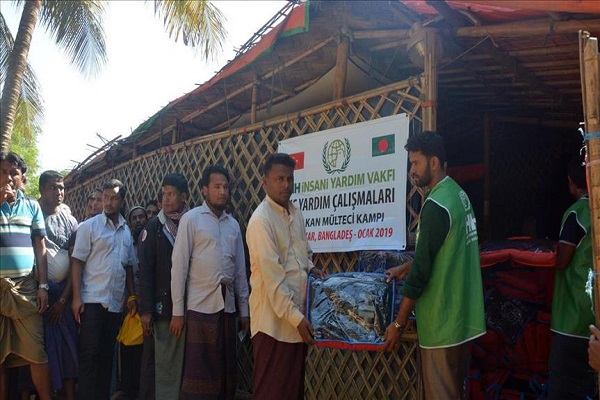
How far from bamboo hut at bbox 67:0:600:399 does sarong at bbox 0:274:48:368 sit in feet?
6.53

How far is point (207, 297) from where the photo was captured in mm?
3967

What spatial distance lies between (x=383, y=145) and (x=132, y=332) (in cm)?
265

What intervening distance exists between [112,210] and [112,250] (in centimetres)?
32

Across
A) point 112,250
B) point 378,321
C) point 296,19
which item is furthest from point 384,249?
point 112,250

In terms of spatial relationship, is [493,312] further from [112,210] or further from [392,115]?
[112,210]

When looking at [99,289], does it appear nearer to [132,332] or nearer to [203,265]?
[132,332]

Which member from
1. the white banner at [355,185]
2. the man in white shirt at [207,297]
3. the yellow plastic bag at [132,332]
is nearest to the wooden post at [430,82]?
the white banner at [355,185]

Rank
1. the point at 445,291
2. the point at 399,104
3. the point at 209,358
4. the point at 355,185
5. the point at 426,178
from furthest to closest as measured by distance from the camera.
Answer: the point at 355,185, the point at 399,104, the point at 209,358, the point at 426,178, the point at 445,291

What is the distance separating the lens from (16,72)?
9586 millimetres

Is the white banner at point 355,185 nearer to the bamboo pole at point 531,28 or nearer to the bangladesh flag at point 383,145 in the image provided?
the bangladesh flag at point 383,145

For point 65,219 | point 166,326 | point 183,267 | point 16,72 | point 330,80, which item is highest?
point 16,72

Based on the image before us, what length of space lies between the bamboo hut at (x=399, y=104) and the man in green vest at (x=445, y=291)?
2.99ft

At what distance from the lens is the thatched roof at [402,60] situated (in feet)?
11.6

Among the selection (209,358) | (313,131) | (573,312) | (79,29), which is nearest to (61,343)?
(209,358)
